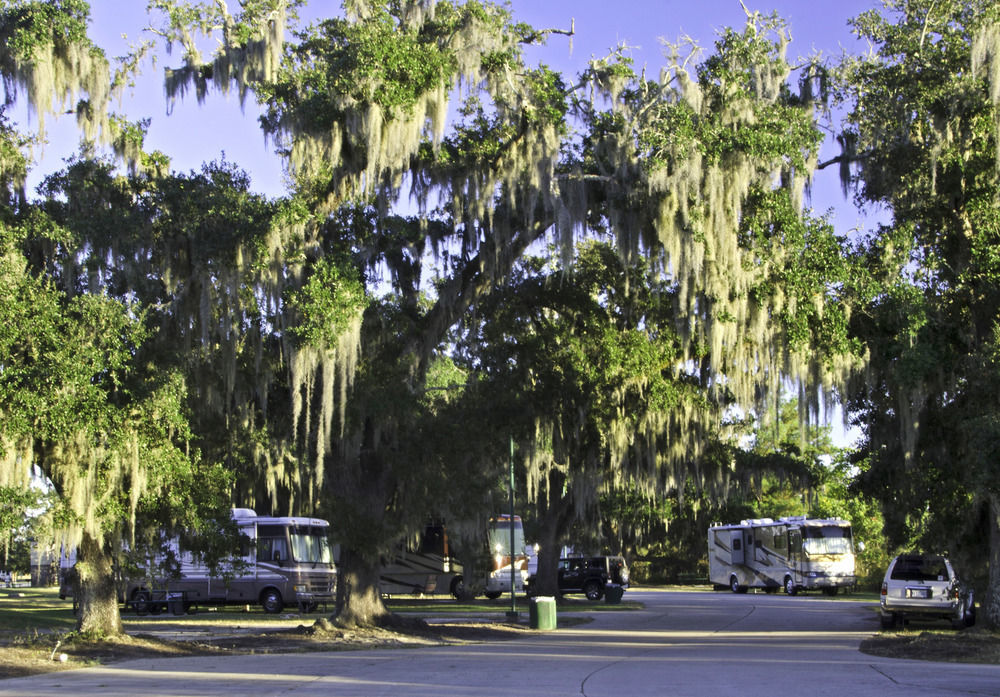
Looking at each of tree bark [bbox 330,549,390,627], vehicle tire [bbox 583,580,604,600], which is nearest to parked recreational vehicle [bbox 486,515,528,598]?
vehicle tire [bbox 583,580,604,600]

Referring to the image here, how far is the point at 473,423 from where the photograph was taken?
64.5 ft

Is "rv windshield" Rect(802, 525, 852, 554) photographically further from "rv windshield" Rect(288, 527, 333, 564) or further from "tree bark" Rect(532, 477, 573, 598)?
"rv windshield" Rect(288, 527, 333, 564)

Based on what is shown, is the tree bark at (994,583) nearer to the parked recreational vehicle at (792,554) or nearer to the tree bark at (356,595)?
the tree bark at (356,595)

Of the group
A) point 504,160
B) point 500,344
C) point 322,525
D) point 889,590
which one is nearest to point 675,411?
point 500,344

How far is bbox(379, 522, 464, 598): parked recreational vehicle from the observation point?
1476 inches

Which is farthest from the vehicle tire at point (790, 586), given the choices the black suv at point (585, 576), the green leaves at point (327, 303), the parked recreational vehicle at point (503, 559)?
the green leaves at point (327, 303)

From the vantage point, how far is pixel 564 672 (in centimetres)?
1306

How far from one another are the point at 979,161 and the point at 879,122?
1660 mm

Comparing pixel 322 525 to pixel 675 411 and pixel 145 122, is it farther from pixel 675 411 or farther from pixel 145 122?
pixel 145 122

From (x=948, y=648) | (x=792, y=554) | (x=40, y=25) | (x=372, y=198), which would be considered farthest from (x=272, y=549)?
(x=792, y=554)

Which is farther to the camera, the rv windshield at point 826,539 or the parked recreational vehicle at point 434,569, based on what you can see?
the rv windshield at point 826,539

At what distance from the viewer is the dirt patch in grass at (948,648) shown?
14.9 m

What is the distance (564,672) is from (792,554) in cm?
3102

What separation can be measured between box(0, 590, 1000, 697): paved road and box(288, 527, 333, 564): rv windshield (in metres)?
12.5
